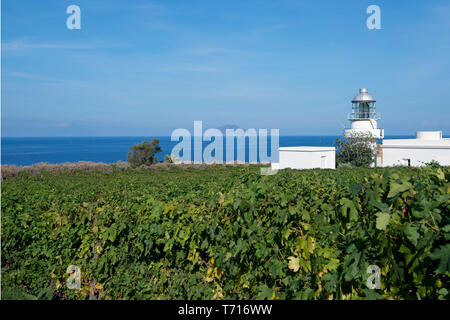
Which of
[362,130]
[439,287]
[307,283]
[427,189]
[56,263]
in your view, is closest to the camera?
[439,287]

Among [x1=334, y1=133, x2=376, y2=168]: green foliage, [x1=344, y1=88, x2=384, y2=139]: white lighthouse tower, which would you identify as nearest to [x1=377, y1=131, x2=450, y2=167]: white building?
[x1=334, y1=133, x2=376, y2=168]: green foliage

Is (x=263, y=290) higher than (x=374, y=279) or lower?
lower

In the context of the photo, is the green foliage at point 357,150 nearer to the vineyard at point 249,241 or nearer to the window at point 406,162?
the window at point 406,162

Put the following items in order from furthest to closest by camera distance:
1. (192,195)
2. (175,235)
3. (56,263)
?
(56,263) < (192,195) < (175,235)

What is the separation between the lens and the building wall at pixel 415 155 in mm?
30609

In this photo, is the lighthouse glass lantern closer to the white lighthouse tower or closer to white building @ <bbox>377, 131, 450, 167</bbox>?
the white lighthouse tower

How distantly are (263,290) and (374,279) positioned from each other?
3.11 feet

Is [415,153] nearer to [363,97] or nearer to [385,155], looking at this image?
[385,155]

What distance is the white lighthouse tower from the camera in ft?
130

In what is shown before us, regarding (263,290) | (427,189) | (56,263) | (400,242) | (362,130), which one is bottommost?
(56,263)

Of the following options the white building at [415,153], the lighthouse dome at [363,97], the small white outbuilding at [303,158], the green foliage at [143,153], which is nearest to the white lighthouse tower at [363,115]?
the lighthouse dome at [363,97]

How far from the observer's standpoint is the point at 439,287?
239cm
